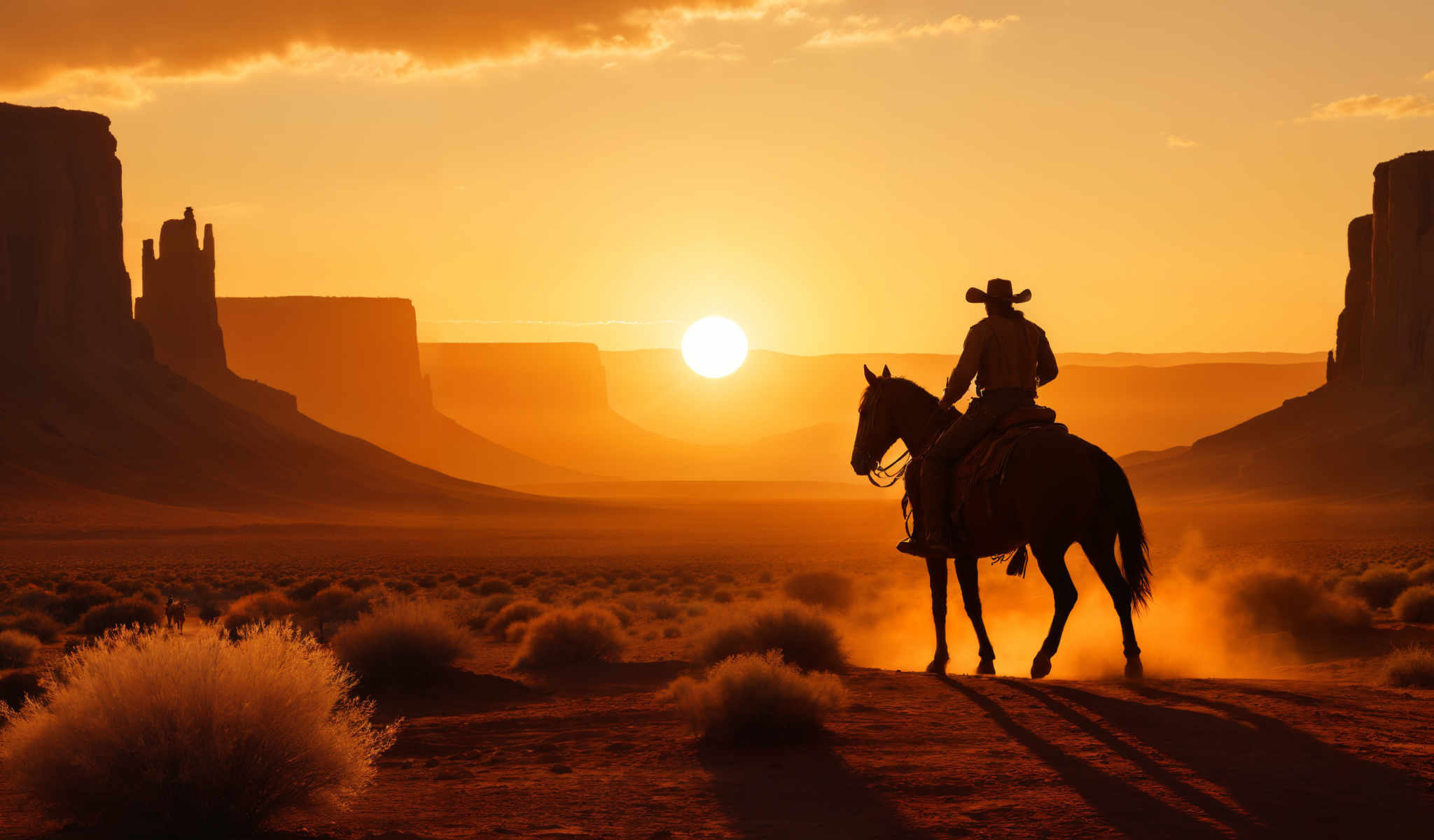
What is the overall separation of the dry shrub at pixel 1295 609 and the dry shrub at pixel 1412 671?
5.37m

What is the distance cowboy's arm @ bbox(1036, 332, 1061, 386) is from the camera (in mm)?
12227

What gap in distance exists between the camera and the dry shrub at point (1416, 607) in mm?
19656

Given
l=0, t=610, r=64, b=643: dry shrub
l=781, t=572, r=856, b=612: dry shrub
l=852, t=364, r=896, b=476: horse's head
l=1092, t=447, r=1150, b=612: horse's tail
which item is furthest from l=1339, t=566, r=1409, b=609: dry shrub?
l=0, t=610, r=64, b=643: dry shrub

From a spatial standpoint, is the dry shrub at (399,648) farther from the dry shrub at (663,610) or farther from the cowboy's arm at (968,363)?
the dry shrub at (663,610)

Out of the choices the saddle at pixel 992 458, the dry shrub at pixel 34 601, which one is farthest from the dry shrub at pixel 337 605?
the saddle at pixel 992 458

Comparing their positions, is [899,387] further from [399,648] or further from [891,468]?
[399,648]

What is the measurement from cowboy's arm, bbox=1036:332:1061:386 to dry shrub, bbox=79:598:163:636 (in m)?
16.2

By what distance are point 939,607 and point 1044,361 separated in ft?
8.96

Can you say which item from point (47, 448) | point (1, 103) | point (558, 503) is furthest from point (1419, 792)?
point (1, 103)

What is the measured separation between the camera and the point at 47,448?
77438 mm

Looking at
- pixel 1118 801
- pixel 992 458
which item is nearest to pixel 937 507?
pixel 992 458

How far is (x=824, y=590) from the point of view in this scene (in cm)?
2517

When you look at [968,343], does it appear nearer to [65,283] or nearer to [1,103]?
[65,283]

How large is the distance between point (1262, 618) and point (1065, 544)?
9505 mm
